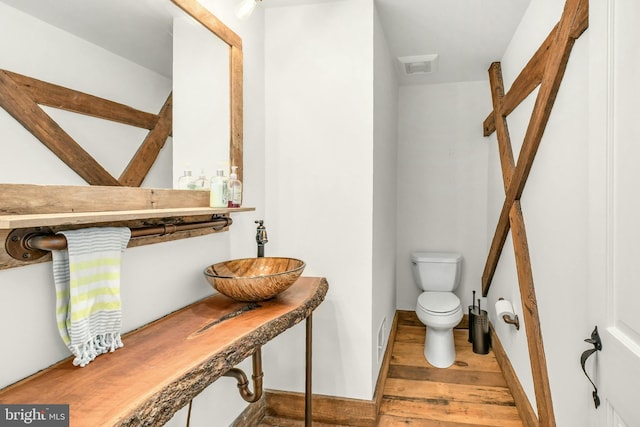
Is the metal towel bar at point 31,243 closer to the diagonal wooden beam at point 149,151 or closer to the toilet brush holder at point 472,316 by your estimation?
the diagonal wooden beam at point 149,151

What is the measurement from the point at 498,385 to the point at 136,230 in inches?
97.6

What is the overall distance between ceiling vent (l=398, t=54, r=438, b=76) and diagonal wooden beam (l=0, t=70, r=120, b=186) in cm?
250

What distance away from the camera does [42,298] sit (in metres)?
0.93

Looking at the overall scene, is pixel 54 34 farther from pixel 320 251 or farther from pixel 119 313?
pixel 320 251

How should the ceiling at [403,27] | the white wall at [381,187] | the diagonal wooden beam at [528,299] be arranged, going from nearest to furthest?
1. the ceiling at [403,27]
2. the diagonal wooden beam at [528,299]
3. the white wall at [381,187]

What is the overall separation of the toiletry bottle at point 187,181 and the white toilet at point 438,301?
1997mm

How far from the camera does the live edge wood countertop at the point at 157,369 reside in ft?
2.51

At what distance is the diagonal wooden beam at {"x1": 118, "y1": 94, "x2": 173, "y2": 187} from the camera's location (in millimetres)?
1155

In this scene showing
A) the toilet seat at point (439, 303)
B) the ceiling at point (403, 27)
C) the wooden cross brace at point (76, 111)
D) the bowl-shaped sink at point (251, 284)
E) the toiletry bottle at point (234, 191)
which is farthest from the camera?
the toilet seat at point (439, 303)

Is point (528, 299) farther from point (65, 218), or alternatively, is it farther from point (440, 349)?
point (65, 218)

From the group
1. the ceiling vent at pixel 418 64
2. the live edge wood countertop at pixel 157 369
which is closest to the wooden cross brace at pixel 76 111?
the live edge wood countertop at pixel 157 369

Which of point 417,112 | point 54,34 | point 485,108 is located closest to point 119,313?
point 54,34

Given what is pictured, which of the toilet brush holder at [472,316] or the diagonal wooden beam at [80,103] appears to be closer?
the diagonal wooden beam at [80,103]

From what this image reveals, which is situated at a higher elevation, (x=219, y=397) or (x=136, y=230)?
(x=136, y=230)
